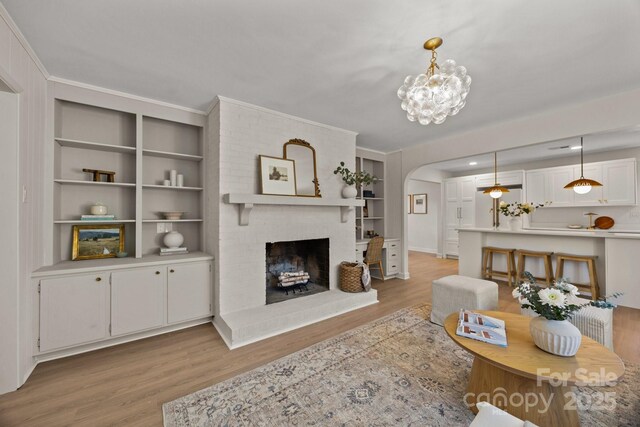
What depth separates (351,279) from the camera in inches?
146

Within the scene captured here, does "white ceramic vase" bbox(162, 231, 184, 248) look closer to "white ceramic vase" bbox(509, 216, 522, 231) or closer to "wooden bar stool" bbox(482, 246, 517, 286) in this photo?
"wooden bar stool" bbox(482, 246, 517, 286)

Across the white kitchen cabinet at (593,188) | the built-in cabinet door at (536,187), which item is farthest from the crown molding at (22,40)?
the built-in cabinet door at (536,187)

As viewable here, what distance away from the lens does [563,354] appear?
1527 millimetres

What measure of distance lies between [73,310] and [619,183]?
8.55 metres

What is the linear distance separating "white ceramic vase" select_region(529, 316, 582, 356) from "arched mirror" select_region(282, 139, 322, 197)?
105 inches

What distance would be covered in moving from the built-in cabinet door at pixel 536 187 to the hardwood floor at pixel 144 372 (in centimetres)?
338

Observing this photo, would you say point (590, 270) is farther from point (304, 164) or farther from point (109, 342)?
point (109, 342)

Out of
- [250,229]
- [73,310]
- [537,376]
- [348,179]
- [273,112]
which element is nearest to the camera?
[537,376]

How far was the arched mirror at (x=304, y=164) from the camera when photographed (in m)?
3.46

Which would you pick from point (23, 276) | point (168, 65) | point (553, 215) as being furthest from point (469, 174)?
point (23, 276)

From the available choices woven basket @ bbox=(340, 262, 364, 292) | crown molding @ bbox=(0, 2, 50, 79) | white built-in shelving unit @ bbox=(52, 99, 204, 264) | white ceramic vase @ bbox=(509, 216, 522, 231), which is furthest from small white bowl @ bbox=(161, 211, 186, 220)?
white ceramic vase @ bbox=(509, 216, 522, 231)

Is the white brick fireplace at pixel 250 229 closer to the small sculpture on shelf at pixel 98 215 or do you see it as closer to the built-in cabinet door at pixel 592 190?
the small sculpture on shelf at pixel 98 215

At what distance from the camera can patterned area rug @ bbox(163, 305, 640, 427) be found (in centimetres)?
167

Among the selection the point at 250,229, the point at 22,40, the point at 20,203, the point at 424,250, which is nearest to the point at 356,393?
the point at 250,229
